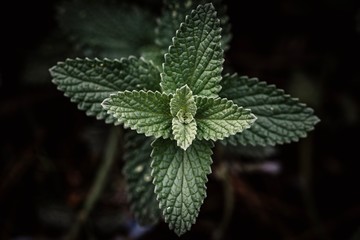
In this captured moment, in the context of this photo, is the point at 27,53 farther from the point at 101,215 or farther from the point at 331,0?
the point at 331,0

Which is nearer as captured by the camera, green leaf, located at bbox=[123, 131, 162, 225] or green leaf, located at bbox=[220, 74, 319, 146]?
green leaf, located at bbox=[220, 74, 319, 146]

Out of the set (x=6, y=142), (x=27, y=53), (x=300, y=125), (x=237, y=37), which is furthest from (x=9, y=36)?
(x=300, y=125)

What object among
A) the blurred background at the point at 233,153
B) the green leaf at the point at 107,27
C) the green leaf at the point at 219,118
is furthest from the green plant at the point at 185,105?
the blurred background at the point at 233,153

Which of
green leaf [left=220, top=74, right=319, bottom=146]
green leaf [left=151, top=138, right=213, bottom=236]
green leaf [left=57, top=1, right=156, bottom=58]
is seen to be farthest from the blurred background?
green leaf [left=151, top=138, right=213, bottom=236]

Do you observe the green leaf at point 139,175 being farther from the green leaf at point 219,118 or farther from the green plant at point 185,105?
the green leaf at point 219,118

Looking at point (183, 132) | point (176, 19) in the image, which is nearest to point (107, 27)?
point (176, 19)

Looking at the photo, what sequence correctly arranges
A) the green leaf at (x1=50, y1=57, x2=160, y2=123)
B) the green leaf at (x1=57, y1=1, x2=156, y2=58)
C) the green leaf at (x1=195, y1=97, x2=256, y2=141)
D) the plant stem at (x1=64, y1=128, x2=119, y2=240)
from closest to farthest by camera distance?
the green leaf at (x1=195, y1=97, x2=256, y2=141)
the green leaf at (x1=50, y1=57, x2=160, y2=123)
the green leaf at (x1=57, y1=1, x2=156, y2=58)
the plant stem at (x1=64, y1=128, x2=119, y2=240)

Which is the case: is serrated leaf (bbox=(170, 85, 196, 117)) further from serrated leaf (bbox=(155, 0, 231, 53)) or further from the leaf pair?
serrated leaf (bbox=(155, 0, 231, 53))
